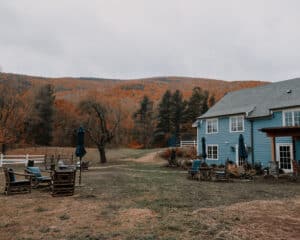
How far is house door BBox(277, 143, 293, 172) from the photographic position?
17688mm

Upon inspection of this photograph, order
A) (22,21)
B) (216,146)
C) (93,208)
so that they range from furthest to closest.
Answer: (216,146) → (22,21) → (93,208)

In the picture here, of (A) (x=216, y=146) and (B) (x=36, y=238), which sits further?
(A) (x=216, y=146)

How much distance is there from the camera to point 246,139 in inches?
824

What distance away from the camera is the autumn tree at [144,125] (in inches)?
2052

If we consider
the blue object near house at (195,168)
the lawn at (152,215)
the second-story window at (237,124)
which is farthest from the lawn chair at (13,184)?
the second-story window at (237,124)

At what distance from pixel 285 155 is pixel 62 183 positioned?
1488cm

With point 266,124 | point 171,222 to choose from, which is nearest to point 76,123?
point 266,124

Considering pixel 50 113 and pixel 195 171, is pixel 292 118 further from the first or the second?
pixel 50 113

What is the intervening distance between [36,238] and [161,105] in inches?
1878

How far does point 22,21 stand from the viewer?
18.9 metres

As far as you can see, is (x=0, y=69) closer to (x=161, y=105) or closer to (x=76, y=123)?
(x=76, y=123)

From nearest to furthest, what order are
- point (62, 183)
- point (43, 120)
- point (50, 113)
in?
point (62, 183) < point (43, 120) < point (50, 113)

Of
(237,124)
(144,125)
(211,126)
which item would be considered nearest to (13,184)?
(237,124)

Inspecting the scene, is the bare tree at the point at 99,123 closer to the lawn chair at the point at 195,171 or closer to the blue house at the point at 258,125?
the blue house at the point at 258,125
